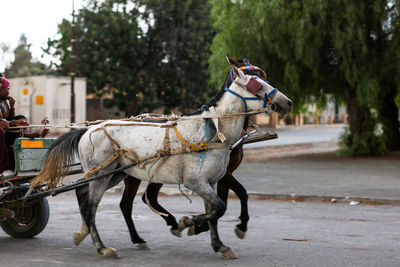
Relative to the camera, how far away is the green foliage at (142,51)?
113 ft

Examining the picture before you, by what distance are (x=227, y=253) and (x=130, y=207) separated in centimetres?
148

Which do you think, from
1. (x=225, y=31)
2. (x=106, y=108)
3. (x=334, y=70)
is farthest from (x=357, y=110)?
(x=106, y=108)

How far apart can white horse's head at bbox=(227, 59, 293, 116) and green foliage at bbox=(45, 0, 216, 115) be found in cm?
2839

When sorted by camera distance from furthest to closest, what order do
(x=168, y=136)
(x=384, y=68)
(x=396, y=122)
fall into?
(x=396, y=122) → (x=384, y=68) → (x=168, y=136)

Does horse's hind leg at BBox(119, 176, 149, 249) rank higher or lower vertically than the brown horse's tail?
lower

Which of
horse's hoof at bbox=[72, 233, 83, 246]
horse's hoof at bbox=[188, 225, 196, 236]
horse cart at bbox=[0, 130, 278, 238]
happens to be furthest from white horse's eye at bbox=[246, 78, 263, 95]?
horse's hoof at bbox=[72, 233, 83, 246]

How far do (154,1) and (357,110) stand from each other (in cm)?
1777

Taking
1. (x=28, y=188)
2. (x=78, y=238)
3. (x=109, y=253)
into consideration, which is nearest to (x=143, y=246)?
(x=109, y=253)

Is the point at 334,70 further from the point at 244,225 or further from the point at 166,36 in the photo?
the point at 166,36

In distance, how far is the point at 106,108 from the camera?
127 feet

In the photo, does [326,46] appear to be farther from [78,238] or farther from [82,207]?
[78,238]

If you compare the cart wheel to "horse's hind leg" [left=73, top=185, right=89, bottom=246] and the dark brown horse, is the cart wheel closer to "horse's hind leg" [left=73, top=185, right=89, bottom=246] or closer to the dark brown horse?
"horse's hind leg" [left=73, top=185, right=89, bottom=246]

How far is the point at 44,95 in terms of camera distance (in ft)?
114

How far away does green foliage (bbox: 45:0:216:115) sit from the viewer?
3447 centimetres
